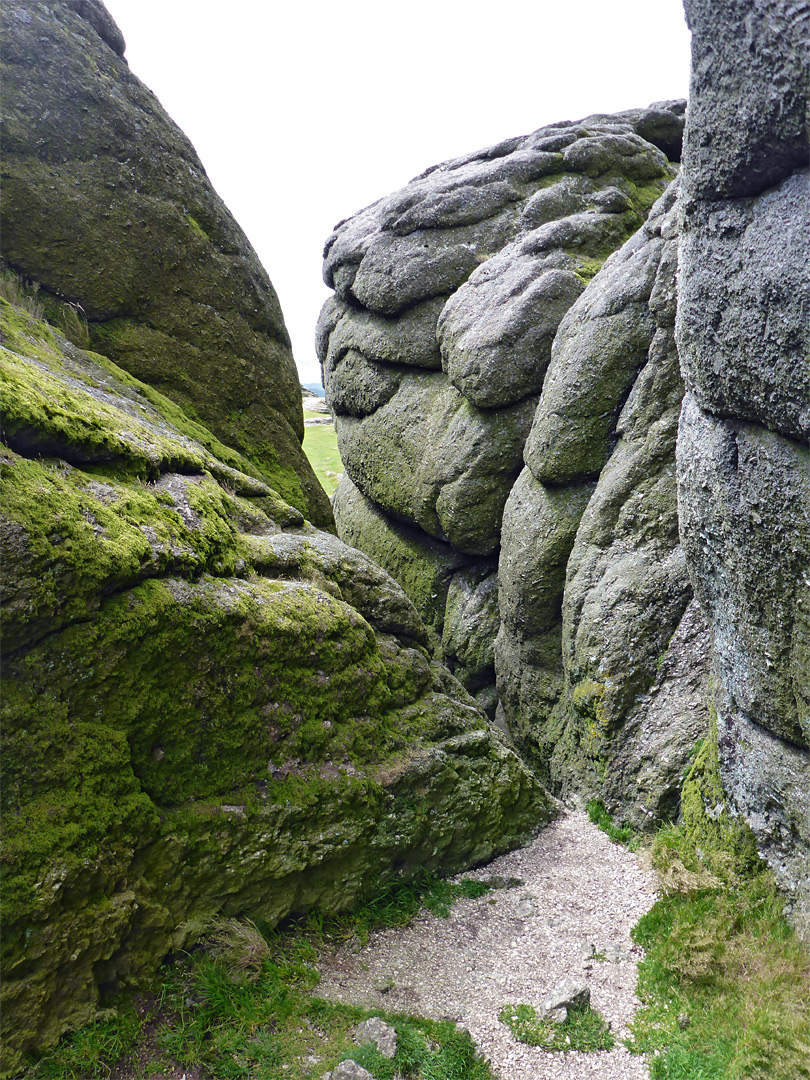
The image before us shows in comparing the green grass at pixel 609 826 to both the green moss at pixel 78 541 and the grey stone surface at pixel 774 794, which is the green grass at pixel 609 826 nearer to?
the grey stone surface at pixel 774 794

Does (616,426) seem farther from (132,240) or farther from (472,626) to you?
(132,240)

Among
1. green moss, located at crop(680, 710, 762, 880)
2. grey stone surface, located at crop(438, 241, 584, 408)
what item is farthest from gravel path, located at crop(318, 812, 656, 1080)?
grey stone surface, located at crop(438, 241, 584, 408)

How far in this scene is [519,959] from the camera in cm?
830

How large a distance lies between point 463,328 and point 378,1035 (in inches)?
597

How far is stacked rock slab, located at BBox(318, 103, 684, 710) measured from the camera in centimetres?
1702

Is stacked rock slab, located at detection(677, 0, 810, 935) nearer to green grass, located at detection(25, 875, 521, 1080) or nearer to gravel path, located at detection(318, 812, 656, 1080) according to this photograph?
gravel path, located at detection(318, 812, 656, 1080)

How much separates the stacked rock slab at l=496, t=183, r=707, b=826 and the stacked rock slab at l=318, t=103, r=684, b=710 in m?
2.41

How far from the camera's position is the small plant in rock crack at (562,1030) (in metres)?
7.05

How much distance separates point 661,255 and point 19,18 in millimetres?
11692

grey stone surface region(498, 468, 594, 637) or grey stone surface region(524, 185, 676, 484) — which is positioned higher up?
grey stone surface region(524, 185, 676, 484)

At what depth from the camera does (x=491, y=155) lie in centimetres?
2241

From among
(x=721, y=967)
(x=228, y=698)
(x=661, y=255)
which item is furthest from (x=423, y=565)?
(x=721, y=967)

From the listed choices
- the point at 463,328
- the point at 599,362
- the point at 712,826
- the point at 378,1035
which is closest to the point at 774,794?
the point at 712,826

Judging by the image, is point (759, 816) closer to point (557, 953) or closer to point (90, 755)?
point (557, 953)
